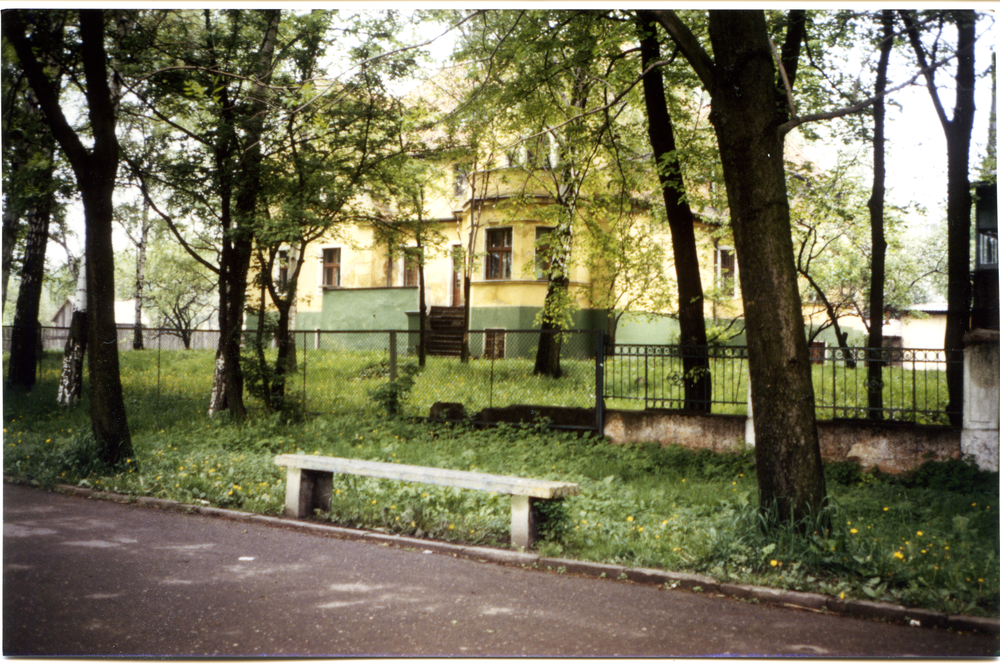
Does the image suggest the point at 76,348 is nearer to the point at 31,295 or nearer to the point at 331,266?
the point at 31,295

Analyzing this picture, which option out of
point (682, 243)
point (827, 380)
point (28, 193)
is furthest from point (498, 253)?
point (28, 193)

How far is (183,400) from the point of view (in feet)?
34.6

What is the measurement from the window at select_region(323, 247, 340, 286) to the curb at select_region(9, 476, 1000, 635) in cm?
1792

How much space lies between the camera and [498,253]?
17844 mm

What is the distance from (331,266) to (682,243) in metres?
16.5

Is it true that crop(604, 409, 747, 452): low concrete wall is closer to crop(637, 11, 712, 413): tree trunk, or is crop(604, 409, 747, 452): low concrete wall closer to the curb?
crop(637, 11, 712, 413): tree trunk

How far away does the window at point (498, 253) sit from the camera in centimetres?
1775

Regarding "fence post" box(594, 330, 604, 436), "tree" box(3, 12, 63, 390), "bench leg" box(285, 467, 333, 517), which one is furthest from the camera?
"fence post" box(594, 330, 604, 436)

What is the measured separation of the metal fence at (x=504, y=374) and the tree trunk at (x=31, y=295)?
1.02 ft

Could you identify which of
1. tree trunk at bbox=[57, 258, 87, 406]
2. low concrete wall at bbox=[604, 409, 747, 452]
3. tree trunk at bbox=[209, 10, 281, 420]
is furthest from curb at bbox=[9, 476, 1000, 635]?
tree trunk at bbox=[57, 258, 87, 406]

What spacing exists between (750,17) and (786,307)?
188 centimetres

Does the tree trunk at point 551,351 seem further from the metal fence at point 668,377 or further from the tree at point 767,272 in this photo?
the tree at point 767,272

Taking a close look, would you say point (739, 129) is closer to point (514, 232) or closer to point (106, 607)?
point (106, 607)

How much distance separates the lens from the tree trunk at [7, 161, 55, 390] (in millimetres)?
8203
